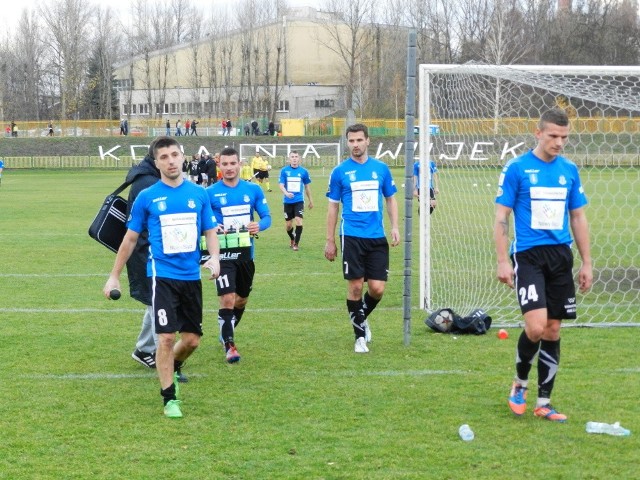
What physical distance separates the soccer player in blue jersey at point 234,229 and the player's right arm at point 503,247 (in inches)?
106

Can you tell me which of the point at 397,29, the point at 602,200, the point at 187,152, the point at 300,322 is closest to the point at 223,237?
the point at 300,322

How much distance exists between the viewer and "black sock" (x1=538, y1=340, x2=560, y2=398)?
6.25 m

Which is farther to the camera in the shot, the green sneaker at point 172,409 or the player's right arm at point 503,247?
the green sneaker at point 172,409

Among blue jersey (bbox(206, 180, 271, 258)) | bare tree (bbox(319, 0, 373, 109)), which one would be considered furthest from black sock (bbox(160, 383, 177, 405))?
bare tree (bbox(319, 0, 373, 109))

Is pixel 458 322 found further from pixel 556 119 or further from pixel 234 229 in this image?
pixel 556 119

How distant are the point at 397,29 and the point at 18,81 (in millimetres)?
35869

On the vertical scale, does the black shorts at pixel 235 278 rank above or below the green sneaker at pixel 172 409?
above

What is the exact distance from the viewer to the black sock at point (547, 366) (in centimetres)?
625

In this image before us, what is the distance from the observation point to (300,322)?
33.0ft

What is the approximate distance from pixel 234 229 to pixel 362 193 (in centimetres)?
118

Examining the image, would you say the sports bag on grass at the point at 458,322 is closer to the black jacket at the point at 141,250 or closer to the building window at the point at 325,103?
the black jacket at the point at 141,250

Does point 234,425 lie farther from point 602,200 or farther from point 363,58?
point 363,58

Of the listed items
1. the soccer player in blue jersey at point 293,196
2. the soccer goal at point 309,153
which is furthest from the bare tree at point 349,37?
the soccer player in blue jersey at point 293,196

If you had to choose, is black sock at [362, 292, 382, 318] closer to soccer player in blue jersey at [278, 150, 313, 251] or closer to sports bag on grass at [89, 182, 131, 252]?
sports bag on grass at [89, 182, 131, 252]
